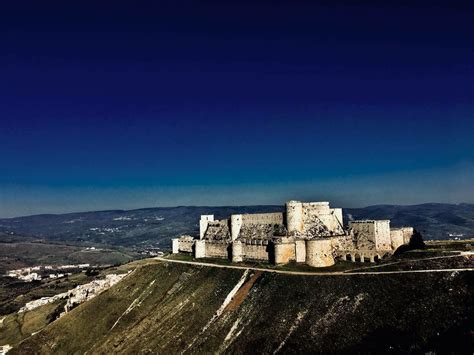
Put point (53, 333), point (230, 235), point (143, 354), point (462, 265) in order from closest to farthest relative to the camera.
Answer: point (462, 265) < point (143, 354) < point (53, 333) < point (230, 235)

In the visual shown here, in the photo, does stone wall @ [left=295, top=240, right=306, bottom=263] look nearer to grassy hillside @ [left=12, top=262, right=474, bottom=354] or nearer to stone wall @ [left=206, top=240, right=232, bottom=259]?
grassy hillside @ [left=12, top=262, right=474, bottom=354]

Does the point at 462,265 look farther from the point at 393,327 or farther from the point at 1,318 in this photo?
the point at 1,318

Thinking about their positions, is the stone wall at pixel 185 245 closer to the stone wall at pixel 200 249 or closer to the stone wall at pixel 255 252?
the stone wall at pixel 200 249

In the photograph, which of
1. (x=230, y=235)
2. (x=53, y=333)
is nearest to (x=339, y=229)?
(x=230, y=235)

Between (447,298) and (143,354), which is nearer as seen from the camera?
(447,298)

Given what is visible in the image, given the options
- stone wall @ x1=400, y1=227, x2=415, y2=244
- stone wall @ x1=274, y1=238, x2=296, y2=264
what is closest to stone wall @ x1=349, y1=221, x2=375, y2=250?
stone wall @ x1=400, y1=227, x2=415, y2=244

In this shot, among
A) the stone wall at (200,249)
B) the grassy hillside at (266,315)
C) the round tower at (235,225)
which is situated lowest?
the grassy hillside at (266,315)

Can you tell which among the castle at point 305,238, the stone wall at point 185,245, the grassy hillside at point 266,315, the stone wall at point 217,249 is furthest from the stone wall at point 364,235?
the stone wall at point 185,245
